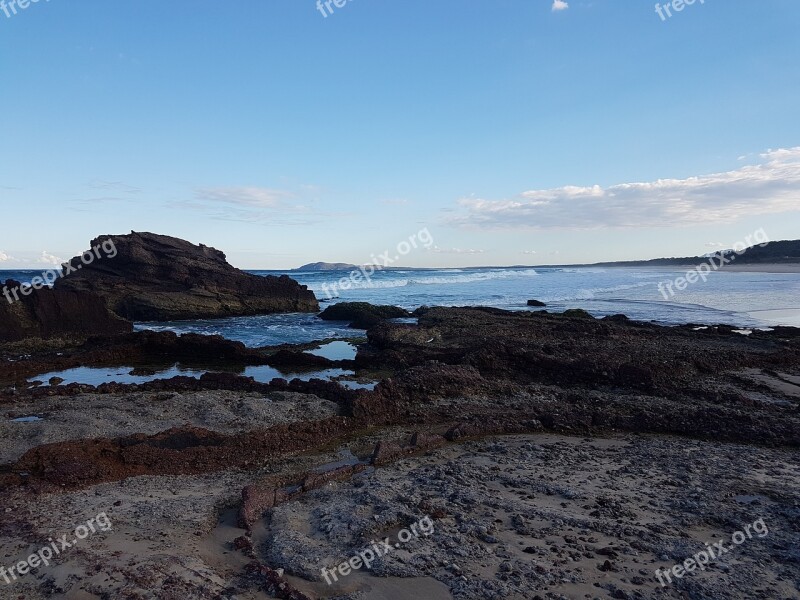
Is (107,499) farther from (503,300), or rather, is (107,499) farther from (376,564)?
(503,300)

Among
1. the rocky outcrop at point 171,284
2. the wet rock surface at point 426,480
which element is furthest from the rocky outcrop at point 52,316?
the wet rock surface at point 426,480

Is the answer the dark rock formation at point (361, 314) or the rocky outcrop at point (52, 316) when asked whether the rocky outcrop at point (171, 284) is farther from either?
the rocky outcrop at point (52, 316)

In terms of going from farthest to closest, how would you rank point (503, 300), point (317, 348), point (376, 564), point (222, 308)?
point (503, 300)
point (222, 308)
point (317, 348)
point (376, 564)

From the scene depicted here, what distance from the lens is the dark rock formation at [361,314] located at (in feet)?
101

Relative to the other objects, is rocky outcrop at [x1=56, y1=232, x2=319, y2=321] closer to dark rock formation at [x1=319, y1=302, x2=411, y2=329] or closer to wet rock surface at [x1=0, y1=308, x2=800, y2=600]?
dark rock formation at [x1=319, y1=302, x2=411, y2=329]

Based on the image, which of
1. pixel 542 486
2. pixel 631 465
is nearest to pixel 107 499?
pixel 542 486

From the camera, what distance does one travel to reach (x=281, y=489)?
296 inches

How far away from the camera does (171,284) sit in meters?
37.2

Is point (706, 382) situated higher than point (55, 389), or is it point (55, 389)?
point (55, 389)

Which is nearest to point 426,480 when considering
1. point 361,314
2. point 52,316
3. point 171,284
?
point 52,316

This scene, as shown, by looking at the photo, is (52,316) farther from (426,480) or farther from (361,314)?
(426,480)

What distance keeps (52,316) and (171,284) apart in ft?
46.4

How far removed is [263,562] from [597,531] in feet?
12.5

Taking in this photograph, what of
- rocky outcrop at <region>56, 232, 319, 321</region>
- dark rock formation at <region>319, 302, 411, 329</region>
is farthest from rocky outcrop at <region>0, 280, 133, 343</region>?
dark rock formation at <region>319, 302, 411, 329</region>
